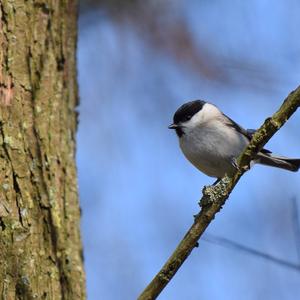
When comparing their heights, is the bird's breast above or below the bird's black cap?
below

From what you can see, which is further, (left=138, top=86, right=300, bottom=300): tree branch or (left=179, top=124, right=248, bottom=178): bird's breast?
(left=179, top=124, right=248, bottom=178): bird's breast

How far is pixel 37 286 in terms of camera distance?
2.08 meters

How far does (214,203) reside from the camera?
69.7 inches

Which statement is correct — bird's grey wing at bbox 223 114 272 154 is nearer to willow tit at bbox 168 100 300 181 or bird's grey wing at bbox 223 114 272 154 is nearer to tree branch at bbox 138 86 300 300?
willow tit at bbox 168 100 300 181

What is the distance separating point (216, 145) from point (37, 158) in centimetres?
90

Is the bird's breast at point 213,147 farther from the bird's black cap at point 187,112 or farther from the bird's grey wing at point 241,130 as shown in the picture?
the bird's black cap at point 187,112

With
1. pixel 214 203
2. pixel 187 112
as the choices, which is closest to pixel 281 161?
pixel 187 112

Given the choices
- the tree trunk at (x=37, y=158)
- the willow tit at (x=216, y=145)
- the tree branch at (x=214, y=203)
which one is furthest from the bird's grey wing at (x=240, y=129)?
the tree branch at (x=214, y=203)

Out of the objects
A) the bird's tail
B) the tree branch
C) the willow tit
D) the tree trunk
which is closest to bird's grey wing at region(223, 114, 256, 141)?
the willow tit

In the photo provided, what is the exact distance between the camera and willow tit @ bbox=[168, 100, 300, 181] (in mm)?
2771

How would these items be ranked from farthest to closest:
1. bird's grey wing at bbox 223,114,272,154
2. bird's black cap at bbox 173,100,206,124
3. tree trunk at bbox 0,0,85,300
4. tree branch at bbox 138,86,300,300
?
bird's black cap at bbox 173,100,206,124 → bird's grey wing at bbox 223,114,272,154 → tree trunk at bbox 0,0,85,300 → tree branch at bbox 138,86,300,300

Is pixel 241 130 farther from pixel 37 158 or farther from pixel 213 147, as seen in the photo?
pixel 37 158

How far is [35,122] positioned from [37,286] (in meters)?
0.62

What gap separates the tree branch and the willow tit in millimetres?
910
